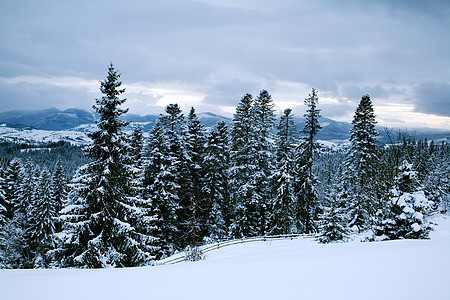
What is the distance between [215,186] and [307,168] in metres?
9.95

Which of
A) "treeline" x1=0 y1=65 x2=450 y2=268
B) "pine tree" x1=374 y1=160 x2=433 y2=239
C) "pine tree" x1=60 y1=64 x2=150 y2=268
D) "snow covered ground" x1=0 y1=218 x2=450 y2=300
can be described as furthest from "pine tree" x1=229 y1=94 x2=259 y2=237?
"snow covered ground" x1=0 y1=218 x2=450 y2=300

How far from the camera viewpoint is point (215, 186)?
2623cm

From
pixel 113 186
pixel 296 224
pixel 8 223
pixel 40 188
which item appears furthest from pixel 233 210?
pixel 8 223

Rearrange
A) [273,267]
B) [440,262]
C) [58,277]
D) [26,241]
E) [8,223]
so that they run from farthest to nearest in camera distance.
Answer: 1. [26,241]
2. [8,223]
3. [273,267]
4. [58,277]
5. [440,262]

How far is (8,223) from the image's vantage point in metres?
33.3

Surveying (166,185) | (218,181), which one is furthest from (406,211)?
(166,185)

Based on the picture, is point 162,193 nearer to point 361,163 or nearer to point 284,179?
point 284,179

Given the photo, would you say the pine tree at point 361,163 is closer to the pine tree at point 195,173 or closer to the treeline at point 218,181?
the treeline at point 218,181

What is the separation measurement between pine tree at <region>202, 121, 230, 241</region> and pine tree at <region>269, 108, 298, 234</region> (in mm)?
5425

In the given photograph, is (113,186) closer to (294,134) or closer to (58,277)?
(58,277)

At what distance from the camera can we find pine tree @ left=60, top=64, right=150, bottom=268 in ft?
45.1

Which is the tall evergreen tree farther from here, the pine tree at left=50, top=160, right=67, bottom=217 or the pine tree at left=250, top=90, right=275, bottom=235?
the pine tree at left=50, top=160, right=67, bottom=217

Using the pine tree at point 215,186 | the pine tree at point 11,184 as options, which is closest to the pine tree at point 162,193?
the pine tree at point 215,186

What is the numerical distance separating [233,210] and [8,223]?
1233 inches
